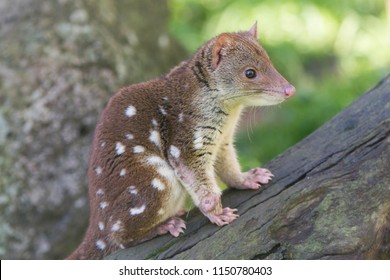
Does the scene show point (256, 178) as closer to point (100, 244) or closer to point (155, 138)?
point (155, 138)

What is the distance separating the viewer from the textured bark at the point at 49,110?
4.68 metres

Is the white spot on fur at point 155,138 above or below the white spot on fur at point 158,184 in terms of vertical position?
above

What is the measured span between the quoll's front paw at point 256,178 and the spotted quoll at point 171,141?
237mm

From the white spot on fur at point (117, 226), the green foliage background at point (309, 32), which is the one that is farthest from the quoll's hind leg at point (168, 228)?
the green foliage background at point (309, 32)

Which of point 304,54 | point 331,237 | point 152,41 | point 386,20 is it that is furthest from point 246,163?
point 386,20

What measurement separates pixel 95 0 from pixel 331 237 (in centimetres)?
316

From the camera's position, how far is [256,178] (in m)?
3.73

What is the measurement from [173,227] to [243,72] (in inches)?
36.5

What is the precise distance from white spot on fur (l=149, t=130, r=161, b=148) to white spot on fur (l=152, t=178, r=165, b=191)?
0.21 m

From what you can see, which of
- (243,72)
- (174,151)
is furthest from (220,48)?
(174,151)

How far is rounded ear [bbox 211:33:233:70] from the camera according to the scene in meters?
3.52

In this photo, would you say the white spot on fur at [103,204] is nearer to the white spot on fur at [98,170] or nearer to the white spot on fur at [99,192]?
the white spot on fur at [99,192]

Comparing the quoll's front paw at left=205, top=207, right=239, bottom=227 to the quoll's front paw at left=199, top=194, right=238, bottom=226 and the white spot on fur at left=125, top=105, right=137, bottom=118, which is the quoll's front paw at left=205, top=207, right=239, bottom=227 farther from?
the white spot on fur at left=125, top=105, right=137, bottom=118

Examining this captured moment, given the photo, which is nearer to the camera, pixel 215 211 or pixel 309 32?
pixel 215 211
